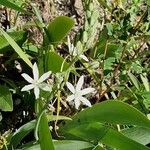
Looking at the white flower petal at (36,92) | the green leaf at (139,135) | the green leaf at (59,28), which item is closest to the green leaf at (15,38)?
the green leaf at (59,28)

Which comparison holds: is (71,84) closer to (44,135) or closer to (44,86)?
(44,86)

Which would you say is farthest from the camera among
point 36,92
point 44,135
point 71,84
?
point 71,84

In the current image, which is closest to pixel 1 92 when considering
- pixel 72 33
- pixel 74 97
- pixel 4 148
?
pixel 4 148

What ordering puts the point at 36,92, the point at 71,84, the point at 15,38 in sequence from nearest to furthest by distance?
the point at 36,92
the point at 71,84
the point at 15,38

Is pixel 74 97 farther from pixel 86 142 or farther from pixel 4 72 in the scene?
pixel 4 72

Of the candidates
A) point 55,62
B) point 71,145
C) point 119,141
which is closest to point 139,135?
point 119,141

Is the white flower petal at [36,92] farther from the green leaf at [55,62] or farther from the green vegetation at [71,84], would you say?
the green leaf at [55,62]
